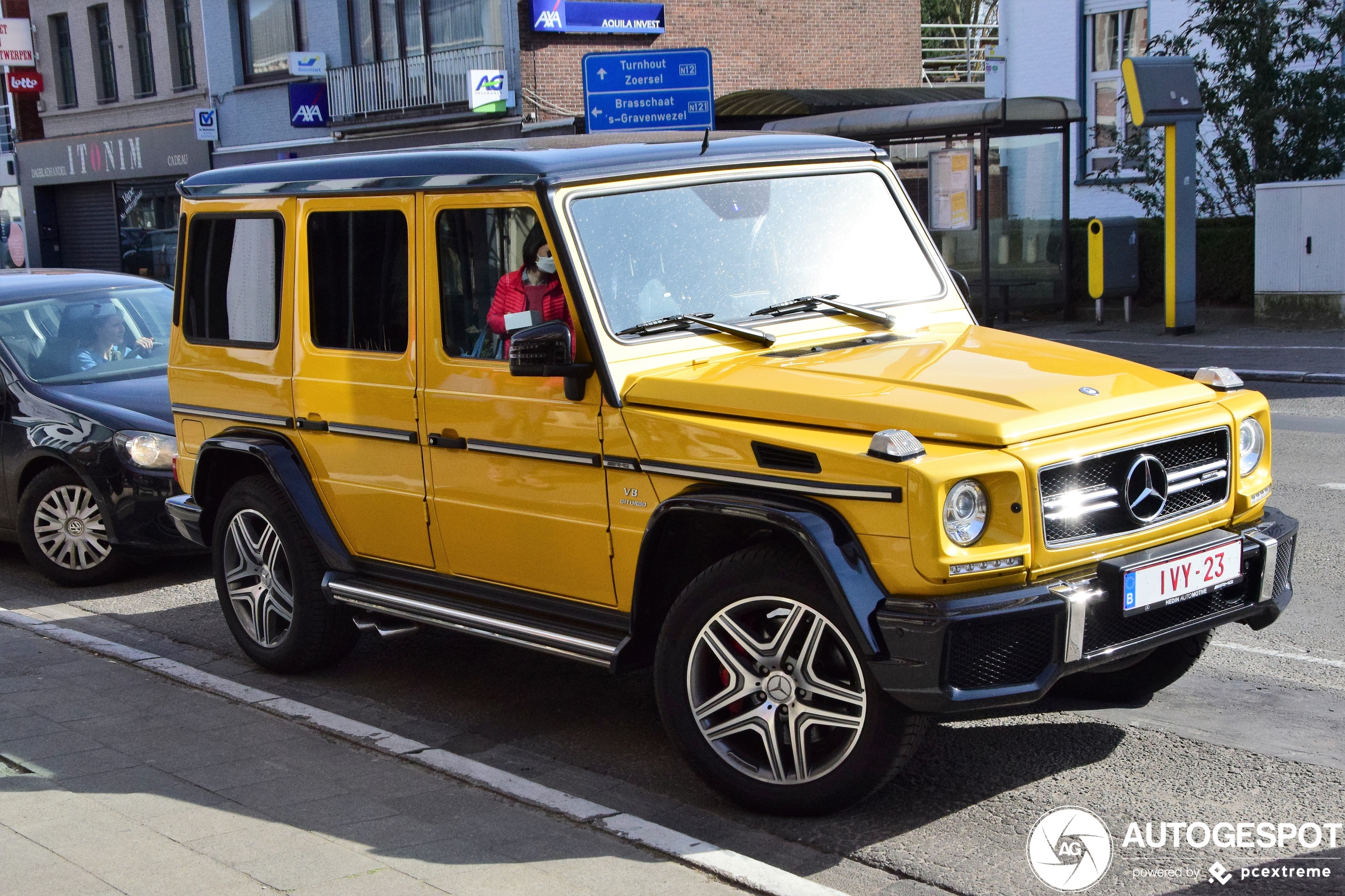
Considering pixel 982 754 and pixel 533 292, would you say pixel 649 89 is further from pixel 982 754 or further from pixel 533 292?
pixel 982 754

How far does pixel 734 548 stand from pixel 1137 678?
66.8 inches

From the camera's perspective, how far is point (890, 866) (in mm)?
4184

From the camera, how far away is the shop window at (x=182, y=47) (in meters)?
33.5

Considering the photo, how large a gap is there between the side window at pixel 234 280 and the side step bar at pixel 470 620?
1124mm

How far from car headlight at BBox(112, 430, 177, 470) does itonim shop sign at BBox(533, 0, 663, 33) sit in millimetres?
19839

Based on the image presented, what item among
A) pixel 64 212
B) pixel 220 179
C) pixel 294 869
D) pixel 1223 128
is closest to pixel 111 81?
pixel 64 212

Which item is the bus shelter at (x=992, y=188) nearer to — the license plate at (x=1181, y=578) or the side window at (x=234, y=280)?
the side window at (x=234, y=280)

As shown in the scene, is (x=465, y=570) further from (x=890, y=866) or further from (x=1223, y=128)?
(x=1223, y=128)

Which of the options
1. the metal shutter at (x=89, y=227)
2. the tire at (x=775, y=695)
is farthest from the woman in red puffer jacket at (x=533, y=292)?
the metal shutter at (x=89, y=227)

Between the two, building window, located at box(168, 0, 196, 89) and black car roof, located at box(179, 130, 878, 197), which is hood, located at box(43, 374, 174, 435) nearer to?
black car roof, located at box(179, 130, 878, 197)

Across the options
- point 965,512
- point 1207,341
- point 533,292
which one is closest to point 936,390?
point 965,512

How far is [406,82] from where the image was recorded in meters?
28.7

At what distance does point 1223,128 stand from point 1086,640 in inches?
701

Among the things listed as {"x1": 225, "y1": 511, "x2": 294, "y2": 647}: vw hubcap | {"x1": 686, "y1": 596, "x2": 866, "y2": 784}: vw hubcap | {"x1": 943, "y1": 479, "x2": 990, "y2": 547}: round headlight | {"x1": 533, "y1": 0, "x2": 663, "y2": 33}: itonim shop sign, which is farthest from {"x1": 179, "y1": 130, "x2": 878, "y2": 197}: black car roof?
{"x1": 533, "y1": 0, "x2": 663, "y2": 33}: itonim shop sign
